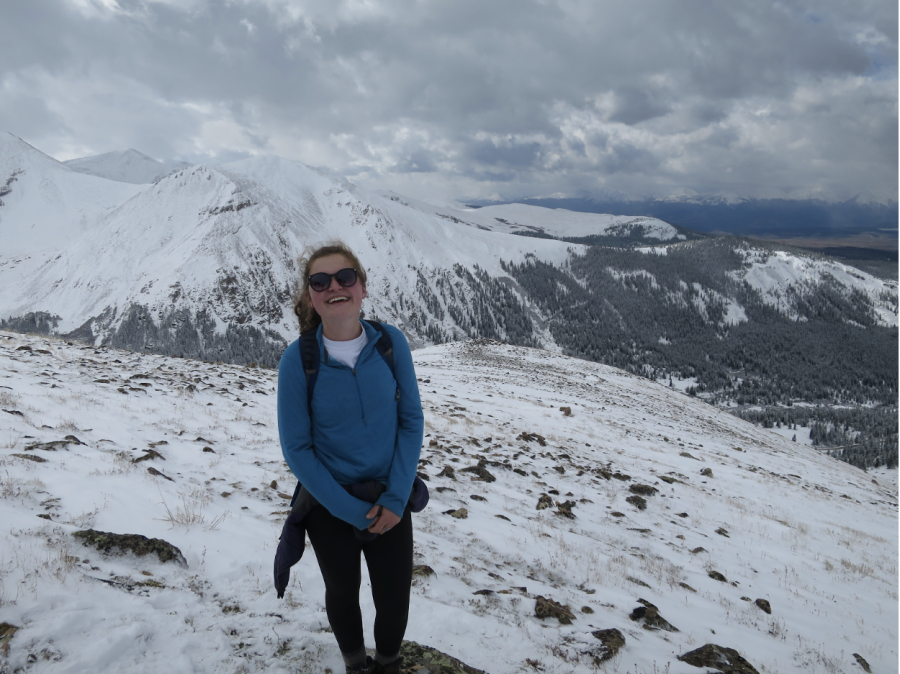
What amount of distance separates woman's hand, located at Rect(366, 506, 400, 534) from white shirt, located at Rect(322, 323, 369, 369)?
1096mm

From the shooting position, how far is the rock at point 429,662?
3.54 meters

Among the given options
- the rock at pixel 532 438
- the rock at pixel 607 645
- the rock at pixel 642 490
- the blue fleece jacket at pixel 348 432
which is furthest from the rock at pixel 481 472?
the blue fleece jacket at pixel 348 432

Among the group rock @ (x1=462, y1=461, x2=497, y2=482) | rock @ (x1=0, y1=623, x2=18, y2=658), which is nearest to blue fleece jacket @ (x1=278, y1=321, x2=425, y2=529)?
rock @ (x1=0, y1=623, x2=18, y2=658)

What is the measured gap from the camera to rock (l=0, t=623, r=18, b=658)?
2.85 metres

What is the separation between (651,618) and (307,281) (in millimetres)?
5845

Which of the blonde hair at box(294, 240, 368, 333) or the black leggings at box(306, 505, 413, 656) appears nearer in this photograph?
the black leggings at box(306, 505, 413, 656)

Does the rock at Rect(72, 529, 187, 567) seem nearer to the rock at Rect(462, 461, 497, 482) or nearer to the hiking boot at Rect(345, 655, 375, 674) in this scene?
the hiking boot at Rect(345, 655, 375, 674)

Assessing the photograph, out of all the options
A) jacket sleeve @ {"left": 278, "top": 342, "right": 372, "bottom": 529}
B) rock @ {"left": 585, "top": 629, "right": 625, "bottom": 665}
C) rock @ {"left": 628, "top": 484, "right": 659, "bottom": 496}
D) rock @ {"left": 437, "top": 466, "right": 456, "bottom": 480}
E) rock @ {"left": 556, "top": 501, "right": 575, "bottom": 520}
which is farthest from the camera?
rock @ {"left": 628, "top": 484, "right": 659, "bottom": 496}

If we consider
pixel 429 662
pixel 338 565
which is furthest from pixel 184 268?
pixel 429 662

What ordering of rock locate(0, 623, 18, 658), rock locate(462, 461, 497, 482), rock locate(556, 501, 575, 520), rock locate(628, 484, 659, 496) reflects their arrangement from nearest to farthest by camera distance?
rock locate(0, 623, 18, 658) → rock locate(556, 501, 575, 520) → rock locate(462, 461, 497, 482) → rock locate(628, 484, 659, 496)

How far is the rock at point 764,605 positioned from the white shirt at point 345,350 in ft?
24.3

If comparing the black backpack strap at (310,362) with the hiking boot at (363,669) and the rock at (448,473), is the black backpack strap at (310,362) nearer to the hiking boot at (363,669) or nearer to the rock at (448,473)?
the hiking boot at (363,669)

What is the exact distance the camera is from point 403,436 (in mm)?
3383

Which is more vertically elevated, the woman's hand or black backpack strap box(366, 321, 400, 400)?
black backpack strap box(366, 321, 400, 400)
